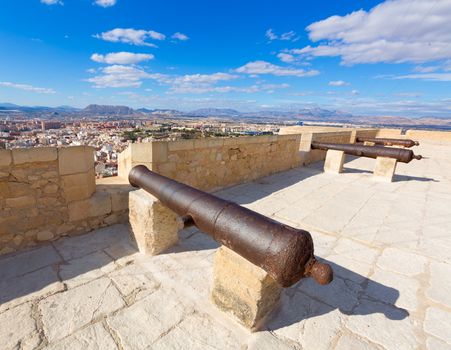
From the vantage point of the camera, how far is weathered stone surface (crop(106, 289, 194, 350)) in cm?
183

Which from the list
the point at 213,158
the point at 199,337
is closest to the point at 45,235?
the point at 199,337

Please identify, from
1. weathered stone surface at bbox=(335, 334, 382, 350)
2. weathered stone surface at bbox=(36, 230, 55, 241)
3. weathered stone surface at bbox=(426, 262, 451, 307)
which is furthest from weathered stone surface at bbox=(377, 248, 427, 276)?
weathered stone surface at bbox=(36, 230, 55, 241)

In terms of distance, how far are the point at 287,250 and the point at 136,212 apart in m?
2.15

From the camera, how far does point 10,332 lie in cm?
183

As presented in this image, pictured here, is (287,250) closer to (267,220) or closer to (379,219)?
(267,220)

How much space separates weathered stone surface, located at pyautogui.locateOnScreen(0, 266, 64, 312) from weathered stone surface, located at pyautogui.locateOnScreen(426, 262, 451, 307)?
3625mm

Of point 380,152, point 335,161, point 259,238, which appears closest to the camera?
point 259,238

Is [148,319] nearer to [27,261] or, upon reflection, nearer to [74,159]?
[27,261]

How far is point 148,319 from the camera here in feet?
6.59

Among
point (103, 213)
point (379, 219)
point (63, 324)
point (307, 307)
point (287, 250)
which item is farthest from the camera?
point (379, 219)

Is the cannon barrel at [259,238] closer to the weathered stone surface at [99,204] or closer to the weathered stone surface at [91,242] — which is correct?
the weathered stone surface at [91,242]

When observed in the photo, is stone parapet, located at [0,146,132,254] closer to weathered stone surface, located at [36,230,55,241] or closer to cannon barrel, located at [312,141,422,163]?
weathered stone surface, located at [36,230,55,241]

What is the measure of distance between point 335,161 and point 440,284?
5389 mm

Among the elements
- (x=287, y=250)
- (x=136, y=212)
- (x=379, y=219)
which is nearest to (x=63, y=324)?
(x=136, y=212)
